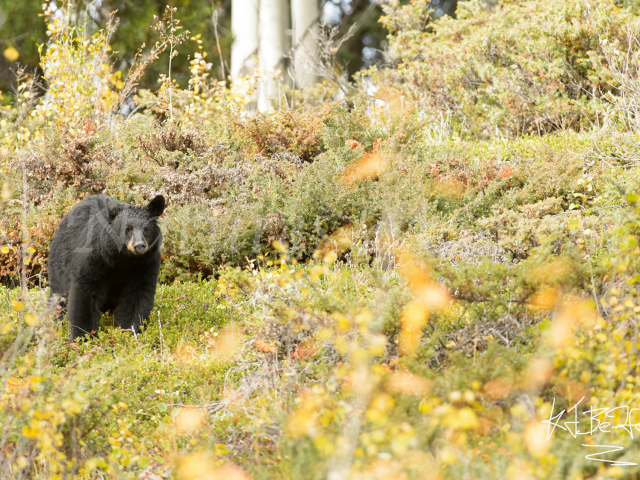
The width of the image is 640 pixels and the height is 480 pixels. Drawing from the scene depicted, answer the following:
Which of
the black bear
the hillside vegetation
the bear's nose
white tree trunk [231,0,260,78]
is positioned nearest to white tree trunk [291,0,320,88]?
white tree trunk [231,0,260,78]

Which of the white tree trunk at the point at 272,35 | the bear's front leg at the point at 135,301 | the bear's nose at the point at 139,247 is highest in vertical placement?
the white tree trunk at the point at 272,35

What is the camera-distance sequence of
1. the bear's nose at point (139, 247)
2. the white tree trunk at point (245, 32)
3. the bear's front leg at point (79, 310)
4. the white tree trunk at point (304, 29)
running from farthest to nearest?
the white tree trunk at point (245, 32) < the white tree trunk at point (304, 29) < the bear's front leg at point (79, 310) < the bear's nose at point (139, 247)

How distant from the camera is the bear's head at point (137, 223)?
16.2 feet

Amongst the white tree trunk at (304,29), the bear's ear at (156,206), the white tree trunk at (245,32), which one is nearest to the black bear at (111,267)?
the bear's ear at (156,206)

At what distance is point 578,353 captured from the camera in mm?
2971

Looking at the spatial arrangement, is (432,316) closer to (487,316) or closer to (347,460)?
(487,316)

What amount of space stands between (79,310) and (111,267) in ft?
1.47

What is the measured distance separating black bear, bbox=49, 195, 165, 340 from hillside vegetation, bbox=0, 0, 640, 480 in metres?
0.21

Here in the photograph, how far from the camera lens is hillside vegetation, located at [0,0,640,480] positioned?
2934mm

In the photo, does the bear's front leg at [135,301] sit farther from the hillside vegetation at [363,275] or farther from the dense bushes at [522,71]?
the dense bushes at [522,71]

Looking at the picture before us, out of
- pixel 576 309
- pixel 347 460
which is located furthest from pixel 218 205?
pixel 347 460

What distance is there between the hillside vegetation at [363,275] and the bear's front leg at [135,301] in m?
0.16

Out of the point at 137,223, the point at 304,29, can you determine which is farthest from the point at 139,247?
the point at 304,29

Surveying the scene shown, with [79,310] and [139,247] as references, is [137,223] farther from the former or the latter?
[79,310]
